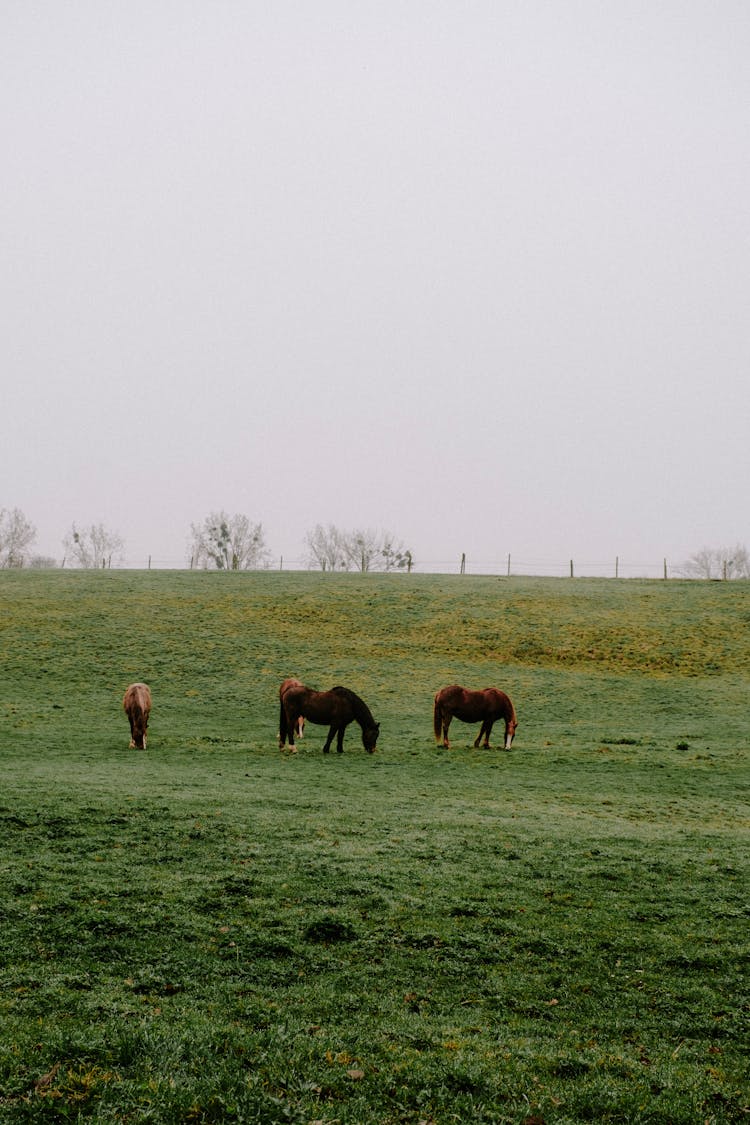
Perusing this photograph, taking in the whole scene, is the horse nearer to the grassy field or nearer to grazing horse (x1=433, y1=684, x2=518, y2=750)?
the grassy field

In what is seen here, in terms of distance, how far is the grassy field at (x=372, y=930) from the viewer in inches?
183

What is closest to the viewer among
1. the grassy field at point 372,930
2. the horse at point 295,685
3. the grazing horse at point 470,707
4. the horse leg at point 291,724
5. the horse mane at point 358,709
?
the grassy field at point 372,930

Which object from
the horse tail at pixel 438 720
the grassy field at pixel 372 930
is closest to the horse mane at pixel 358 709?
the grassy field at pixel 372 930

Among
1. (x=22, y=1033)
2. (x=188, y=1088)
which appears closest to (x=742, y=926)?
(x=188, y=1088)

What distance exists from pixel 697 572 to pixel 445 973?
97.1 m

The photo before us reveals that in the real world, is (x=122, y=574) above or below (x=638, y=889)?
above

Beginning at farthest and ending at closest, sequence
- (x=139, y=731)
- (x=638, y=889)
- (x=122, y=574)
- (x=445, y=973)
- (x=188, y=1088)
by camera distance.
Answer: (x=122, y=574), (x=139, y=731), (x=638, y=889), (x=445, y=973), (x=188, y=1088)

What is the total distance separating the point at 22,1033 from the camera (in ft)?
16.3

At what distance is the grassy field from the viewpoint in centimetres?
464

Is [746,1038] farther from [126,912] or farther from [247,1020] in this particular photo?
[126,912]

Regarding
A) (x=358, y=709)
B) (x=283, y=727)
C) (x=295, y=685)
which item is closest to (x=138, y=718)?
(x=283, y=727)

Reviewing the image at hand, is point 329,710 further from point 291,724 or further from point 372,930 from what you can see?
point 372,930

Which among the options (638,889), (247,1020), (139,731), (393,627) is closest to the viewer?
(247,1020)

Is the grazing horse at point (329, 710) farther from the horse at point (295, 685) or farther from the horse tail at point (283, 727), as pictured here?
the horse at point (295, 685)
